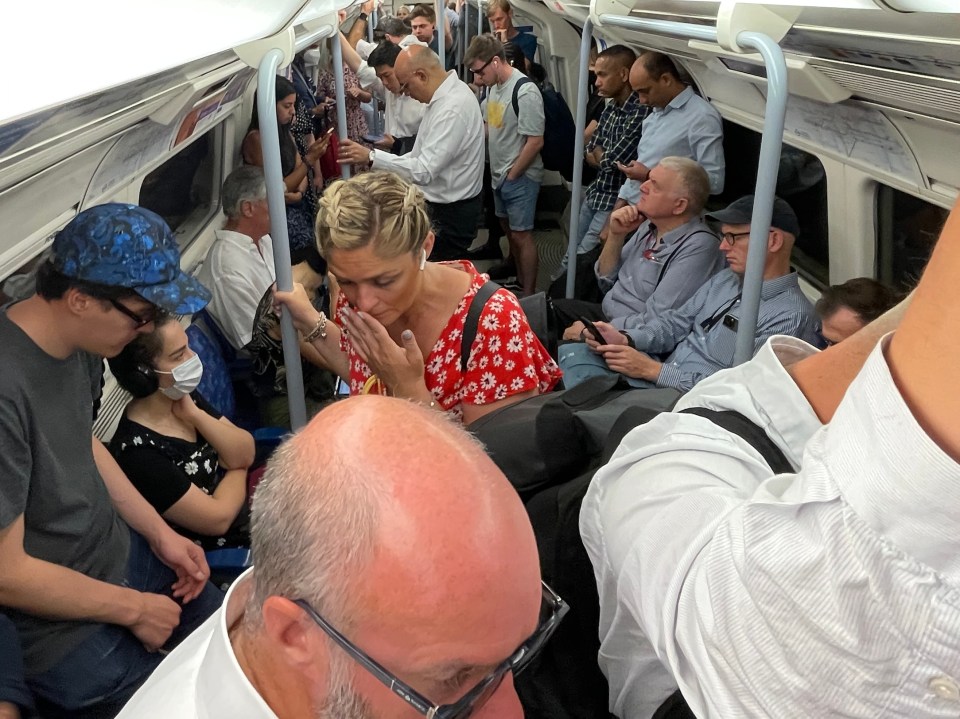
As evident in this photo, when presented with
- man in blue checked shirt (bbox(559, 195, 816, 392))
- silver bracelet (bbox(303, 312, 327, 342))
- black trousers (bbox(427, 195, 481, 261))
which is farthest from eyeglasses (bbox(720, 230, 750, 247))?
black trousers (bbox(427, 195, 481, 261))

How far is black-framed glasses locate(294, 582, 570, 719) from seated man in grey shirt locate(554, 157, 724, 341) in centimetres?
264

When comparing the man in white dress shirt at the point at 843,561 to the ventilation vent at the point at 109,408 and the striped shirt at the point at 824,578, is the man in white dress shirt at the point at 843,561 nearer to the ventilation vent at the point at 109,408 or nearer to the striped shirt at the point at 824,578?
the striped shirt at the point at 824,578

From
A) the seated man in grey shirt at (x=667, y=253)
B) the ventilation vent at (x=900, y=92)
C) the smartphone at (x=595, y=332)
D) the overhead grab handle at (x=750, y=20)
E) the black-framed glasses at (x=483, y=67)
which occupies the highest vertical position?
the overhead grab handle at (x=750, y=20)

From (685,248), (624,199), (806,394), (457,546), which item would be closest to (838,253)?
(685,248)

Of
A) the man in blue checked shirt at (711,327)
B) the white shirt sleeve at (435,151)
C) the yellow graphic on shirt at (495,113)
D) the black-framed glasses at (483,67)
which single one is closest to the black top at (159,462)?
the man in blue checked shirt at (711,327)

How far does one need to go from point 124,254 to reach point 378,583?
1329 mm

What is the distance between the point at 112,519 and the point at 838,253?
2.80 m

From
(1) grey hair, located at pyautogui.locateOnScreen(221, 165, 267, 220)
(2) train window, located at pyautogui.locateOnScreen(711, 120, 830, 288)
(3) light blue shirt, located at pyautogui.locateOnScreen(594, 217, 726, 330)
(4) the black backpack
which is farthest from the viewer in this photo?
(1) grey hair, located at pyautogui.locateOnScreen(221, 165, 267, 220)

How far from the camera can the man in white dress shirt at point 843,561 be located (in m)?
0.46

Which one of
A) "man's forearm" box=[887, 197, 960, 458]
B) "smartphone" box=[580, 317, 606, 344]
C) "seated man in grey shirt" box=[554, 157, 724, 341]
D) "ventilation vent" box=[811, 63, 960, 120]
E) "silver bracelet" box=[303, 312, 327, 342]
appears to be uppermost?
"man's forearm" box=[887, 197, 960, 458]

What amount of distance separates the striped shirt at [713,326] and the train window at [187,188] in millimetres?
2441

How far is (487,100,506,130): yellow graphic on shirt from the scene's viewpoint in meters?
5.87

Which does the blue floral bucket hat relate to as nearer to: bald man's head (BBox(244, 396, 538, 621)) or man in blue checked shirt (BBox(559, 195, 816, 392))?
bald man's head (BBox(244, 396, 538, 621))

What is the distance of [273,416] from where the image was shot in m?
3.39
